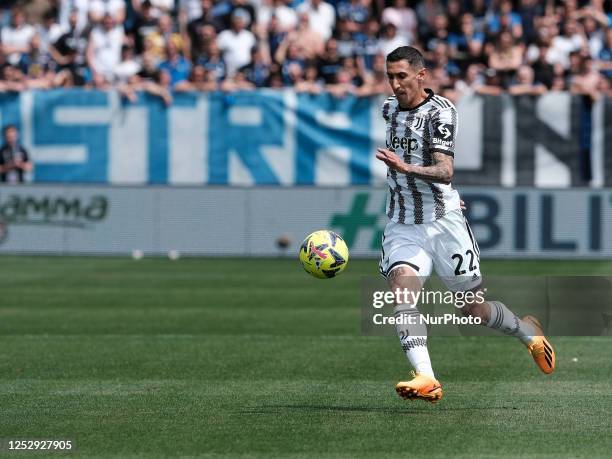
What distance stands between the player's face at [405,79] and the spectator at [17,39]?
18.7 meters

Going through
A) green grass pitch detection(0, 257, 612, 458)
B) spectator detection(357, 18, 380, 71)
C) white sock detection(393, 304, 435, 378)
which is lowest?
green grass pitch detection(0, 257, 612, 458)

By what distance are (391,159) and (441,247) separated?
3.33 ft

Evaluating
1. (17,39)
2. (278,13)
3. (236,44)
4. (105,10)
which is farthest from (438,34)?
(17,39)

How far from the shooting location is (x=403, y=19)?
26453mm

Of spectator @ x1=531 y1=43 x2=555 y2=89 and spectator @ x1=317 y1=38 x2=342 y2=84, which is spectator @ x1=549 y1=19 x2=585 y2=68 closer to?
spectator @ x1=531 y1=43 x2=555 y2=89

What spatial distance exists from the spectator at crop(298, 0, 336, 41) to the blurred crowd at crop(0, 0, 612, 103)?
23mm

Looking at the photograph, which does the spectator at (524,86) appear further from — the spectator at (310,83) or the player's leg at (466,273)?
the player's leg at (466,273)

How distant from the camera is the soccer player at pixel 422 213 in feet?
31.4

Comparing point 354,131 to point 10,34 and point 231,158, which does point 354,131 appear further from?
point 10,34

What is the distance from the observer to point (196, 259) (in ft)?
80.0

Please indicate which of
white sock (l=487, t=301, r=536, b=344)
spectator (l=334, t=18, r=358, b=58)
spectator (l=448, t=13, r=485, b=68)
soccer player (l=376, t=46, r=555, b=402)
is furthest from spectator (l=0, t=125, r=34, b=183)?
white sock (l=487, t=301, r=536, b=344)

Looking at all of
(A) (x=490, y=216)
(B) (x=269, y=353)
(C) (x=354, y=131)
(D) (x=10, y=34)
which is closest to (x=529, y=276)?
(A) (x=490, y=216)

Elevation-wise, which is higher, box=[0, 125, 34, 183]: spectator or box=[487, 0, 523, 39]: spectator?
box=[487, 0, 523, 39]: spectator

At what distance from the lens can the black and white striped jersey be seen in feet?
31.9
